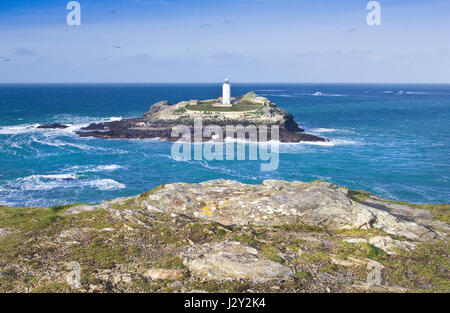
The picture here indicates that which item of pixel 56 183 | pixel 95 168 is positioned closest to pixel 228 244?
pixel 56 183

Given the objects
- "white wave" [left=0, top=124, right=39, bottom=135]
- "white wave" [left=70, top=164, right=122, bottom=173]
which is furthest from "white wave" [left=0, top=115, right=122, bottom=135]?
"white wave" [left=70, top=164, right=122, bottom=173]

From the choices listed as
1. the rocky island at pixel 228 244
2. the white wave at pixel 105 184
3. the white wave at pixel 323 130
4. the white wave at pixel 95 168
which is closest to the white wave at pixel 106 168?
the white wave at pixel 95 168

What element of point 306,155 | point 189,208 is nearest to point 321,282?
point 189,208

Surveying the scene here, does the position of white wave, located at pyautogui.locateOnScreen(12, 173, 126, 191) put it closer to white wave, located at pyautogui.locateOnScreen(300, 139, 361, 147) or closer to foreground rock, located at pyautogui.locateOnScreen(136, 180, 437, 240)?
foreground rock, located at pyautogui.locateOnScreen(136, 180, 437, 240)

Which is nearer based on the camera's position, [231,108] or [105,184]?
[105,184]

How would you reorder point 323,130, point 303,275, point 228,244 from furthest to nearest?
point 323,130
point 228,244
point 303,275

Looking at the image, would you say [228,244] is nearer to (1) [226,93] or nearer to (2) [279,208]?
(2) [279,208]
